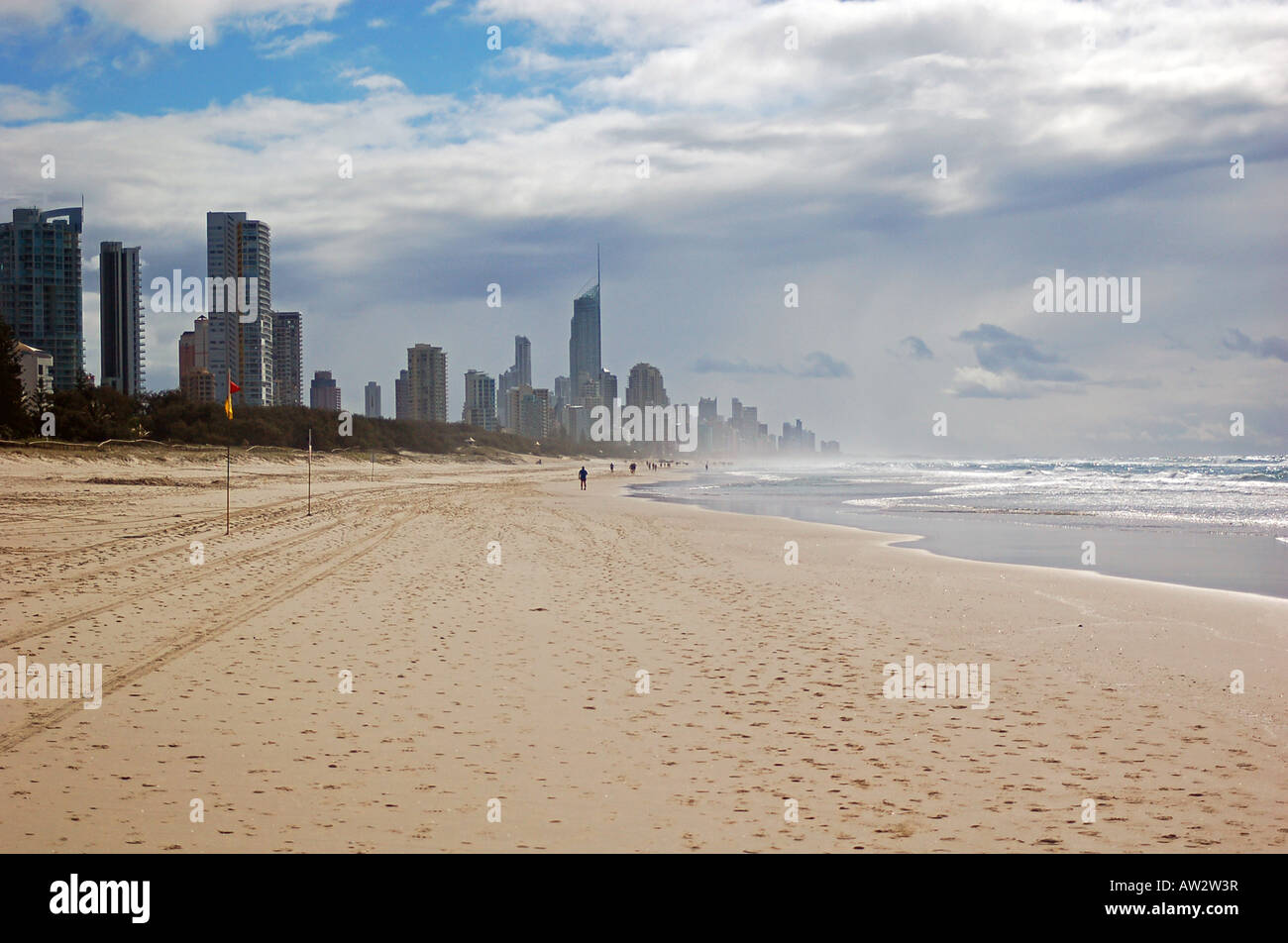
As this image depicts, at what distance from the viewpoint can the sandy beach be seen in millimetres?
4992

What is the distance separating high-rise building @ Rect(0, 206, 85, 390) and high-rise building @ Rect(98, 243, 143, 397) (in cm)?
3317

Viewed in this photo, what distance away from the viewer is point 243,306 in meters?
155

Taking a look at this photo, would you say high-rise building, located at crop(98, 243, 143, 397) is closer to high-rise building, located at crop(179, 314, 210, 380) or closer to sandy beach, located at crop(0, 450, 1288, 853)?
high-rise building, located at crop(179, 314, 210, 380)

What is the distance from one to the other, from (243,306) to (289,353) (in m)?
30.5

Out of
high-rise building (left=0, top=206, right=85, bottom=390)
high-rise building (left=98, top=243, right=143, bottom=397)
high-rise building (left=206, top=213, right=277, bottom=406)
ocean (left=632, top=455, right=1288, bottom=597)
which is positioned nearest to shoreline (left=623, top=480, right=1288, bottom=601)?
ocean (left=632, top=455, right=1288, bottom=597)

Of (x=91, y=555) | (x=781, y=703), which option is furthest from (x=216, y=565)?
(x=781, y=703)

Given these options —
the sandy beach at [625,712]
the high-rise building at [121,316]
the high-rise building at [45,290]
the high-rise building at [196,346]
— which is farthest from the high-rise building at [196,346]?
the sandy beach at [625,712]

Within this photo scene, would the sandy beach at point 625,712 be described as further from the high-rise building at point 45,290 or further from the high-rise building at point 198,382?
the high-rise building at point 45,290

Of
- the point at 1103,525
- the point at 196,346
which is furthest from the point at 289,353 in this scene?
the point at 1103,525

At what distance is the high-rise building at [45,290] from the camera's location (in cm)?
13525
